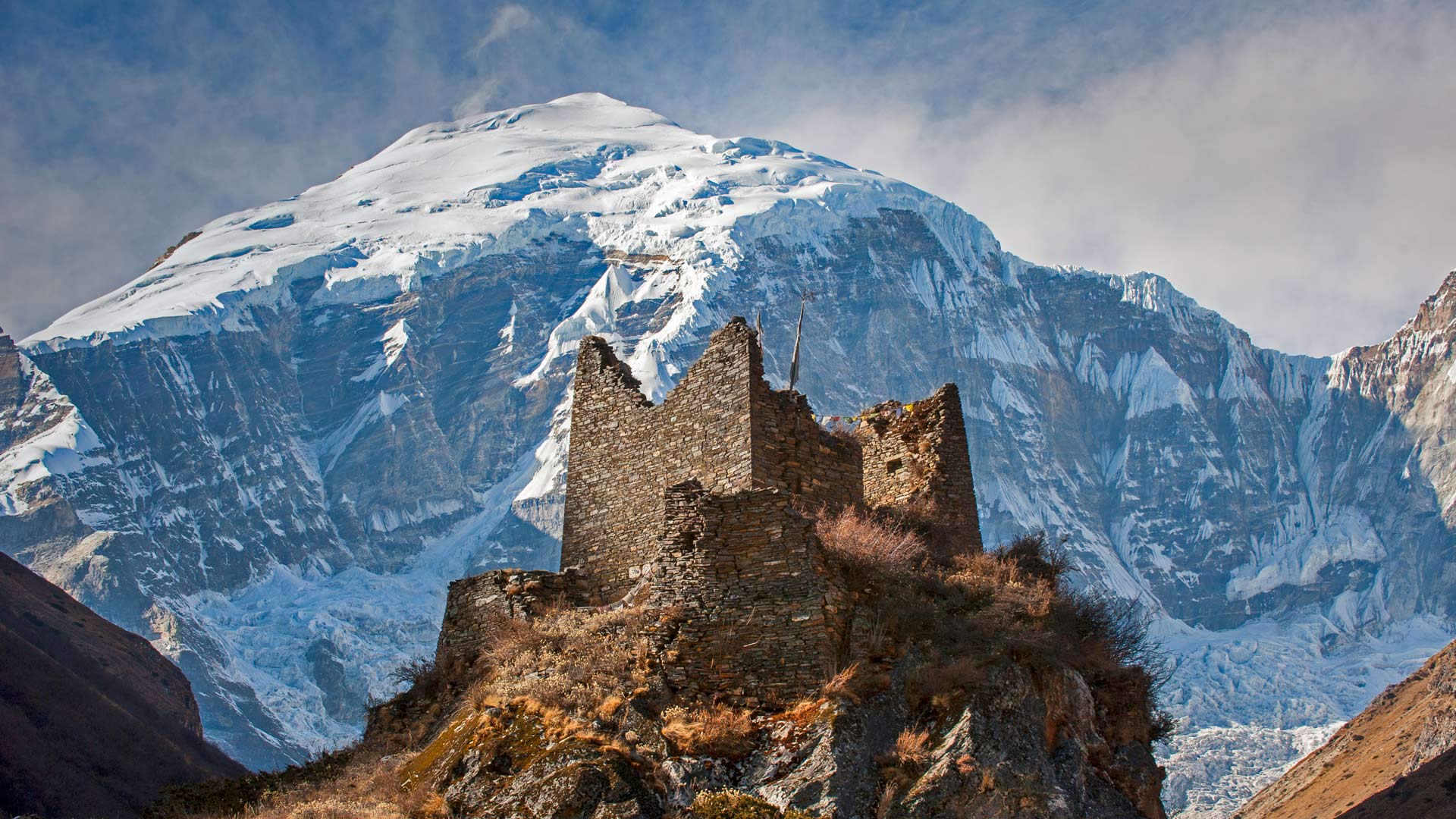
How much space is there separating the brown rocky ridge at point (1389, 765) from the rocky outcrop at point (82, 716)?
63068 mm

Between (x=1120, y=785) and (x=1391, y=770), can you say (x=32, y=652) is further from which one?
(x=1391, y=770)

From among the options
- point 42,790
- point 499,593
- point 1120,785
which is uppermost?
point 42,790

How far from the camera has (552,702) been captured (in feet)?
67.4

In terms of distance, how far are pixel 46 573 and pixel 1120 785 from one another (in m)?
210

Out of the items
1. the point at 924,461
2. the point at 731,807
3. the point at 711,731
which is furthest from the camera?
the point at 924,461

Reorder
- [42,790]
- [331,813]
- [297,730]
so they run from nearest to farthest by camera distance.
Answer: [331,813], [42,790], [297,730]

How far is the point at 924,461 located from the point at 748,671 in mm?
11077

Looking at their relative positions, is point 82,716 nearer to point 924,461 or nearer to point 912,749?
point 924,461

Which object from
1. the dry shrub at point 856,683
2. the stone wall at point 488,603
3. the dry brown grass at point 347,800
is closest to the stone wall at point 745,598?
the dry shrub at point 856,683

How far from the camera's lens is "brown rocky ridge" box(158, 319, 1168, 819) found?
19000 mm

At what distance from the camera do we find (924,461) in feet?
100

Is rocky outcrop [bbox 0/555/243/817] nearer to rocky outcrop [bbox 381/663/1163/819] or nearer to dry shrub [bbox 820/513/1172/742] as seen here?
rocky outcrop [bbox 381/663/1163/819]

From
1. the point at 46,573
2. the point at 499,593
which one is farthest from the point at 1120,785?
the point at 46,573

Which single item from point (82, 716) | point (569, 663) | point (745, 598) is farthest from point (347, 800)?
point (82, 716)
